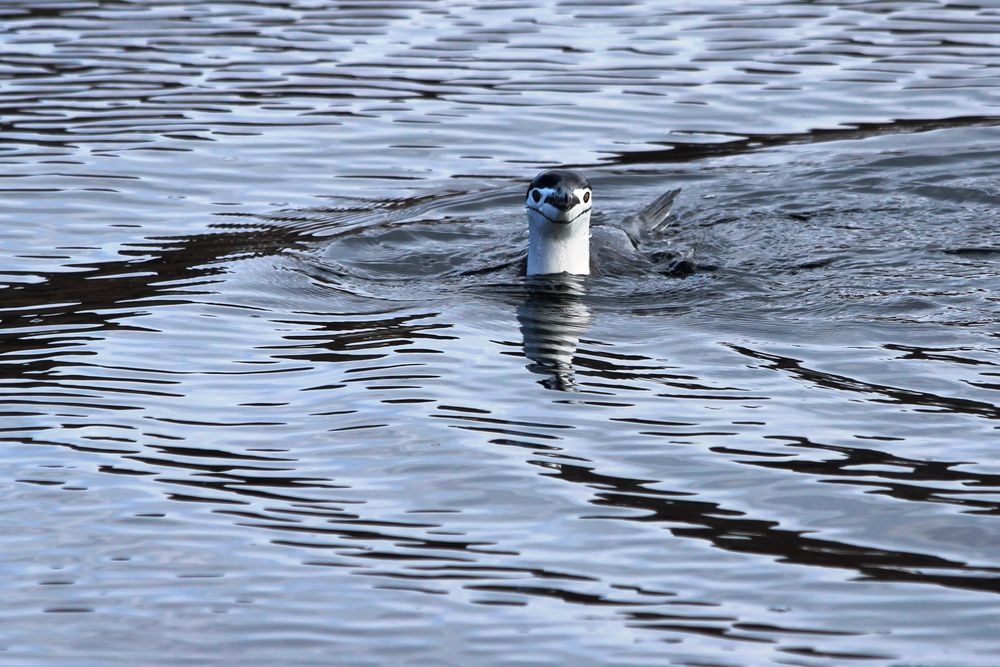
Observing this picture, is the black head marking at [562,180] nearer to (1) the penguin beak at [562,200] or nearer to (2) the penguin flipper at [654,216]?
(1) the penguin beak at [562,200]

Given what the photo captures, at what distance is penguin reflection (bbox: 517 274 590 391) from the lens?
860 centimetres

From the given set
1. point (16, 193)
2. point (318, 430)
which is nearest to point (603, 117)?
point (16, 193)

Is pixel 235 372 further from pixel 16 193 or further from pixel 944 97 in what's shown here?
pixel 944 97


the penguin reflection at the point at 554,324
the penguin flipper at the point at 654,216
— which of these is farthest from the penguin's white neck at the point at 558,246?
the penguin flipper at the point at 654,216

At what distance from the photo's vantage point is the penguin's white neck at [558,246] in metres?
10.5

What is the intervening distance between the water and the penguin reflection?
37 millimetres

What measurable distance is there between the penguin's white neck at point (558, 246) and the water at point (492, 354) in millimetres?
181

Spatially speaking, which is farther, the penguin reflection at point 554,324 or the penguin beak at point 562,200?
the penguin beak at point 562,200

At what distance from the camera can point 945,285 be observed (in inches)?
400

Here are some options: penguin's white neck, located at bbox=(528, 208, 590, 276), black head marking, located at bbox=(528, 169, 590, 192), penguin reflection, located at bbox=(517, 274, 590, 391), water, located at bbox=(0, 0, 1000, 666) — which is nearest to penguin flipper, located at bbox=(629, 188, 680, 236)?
water, located at bbox=(0, 0, 1000, 666)

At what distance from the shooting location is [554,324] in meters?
9.70

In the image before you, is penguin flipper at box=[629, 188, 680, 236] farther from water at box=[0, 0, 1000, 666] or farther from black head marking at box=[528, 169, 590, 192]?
black head marking at box=[528, 169, 590, 192]

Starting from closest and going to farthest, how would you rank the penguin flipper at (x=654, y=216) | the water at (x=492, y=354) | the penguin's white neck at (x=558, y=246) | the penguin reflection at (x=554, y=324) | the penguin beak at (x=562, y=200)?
the water at (x=492, y=354), the penguin reflection at (x=554, y=324), the penguin beak at (x=562, y=200), the penguin's white neck at (x=558, y=246), the penguin flipper at (x=654, y=216)


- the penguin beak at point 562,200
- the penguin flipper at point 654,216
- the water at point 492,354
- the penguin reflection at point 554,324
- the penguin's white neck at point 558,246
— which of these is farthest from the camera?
the penguin flipper at point 654,216
